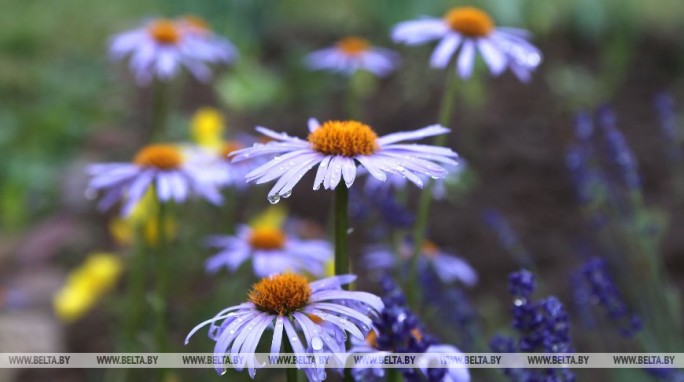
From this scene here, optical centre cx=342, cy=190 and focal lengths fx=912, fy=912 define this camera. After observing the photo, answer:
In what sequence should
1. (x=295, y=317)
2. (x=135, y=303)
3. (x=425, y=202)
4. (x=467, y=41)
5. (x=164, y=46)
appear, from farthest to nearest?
(x=164, y=46) → (x=135, y=303) → (x=467, y=41) → (x=425, y=202) → (x=295, y=317)

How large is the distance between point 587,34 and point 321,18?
3.97 ft

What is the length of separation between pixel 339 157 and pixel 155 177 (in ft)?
1.87

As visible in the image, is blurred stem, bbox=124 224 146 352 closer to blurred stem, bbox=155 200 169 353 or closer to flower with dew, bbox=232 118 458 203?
blurred stem, bbox=155 200 169 353

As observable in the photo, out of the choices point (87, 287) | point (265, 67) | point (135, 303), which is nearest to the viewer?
point (135, 303)

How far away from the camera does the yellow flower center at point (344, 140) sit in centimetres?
97

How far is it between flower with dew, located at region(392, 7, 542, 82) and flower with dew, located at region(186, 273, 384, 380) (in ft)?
1.80

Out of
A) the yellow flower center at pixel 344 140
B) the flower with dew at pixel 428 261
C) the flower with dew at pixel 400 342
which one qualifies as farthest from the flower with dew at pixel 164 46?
the flower with dew at pixel 400 342

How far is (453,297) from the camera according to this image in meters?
1.46

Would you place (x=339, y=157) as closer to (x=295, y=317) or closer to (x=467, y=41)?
(x=295, y=317)

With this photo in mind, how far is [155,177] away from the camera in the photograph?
1445 mm

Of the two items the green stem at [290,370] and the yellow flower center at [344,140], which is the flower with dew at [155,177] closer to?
the yellow flower center at [344,140]

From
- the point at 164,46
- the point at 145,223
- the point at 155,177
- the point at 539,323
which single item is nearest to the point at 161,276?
the point at 155,177

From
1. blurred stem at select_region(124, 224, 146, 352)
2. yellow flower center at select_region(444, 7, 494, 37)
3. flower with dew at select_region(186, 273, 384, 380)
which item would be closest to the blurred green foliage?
blurred stem at select_region(124, 224, 146, 352)

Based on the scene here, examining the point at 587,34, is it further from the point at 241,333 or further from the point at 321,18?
the point at 241,333
